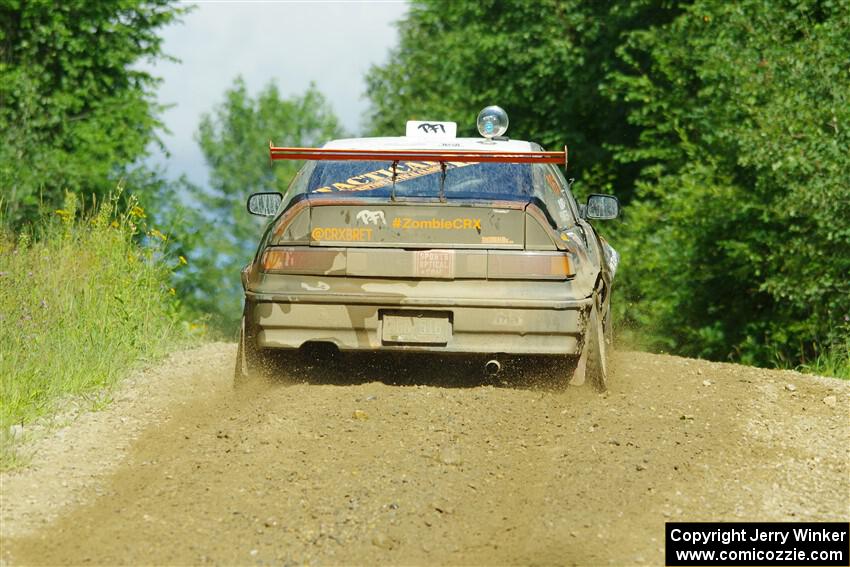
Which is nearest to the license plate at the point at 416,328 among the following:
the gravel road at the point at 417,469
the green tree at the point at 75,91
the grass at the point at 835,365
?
the gravel road at the point at 417,469

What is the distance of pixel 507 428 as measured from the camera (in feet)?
25.9

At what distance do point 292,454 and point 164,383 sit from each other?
3.00 m

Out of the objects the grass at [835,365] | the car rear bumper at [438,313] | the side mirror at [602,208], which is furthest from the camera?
the grass at [835,365]

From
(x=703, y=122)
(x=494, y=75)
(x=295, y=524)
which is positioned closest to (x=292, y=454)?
(x=295, y=524)

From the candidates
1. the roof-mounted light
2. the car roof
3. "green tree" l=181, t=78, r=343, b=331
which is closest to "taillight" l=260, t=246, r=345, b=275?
the car roof

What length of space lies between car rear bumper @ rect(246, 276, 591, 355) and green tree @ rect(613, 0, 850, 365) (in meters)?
6.38

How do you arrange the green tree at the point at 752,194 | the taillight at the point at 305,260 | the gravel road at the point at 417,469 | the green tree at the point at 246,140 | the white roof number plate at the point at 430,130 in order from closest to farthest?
the gravel road at the point at 417,469, the taillight at the point at 305,260, the white roof number plate at the point at 430,130, the green tree at the point at 752,194, the green tree at the point at 246,140

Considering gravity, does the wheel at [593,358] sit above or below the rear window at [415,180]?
below

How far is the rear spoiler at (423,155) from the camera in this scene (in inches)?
315

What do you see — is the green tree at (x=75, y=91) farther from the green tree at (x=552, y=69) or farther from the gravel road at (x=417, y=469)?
the gravel road at (x=417, y=469)

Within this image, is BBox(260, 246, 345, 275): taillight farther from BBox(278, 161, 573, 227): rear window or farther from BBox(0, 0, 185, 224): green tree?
BBox(0, 0, 185, 224): green tree

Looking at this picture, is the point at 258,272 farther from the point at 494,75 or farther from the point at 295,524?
the point at 494,75

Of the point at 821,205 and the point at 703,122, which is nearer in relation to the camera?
the point at 821,205

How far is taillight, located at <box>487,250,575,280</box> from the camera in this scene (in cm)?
821
